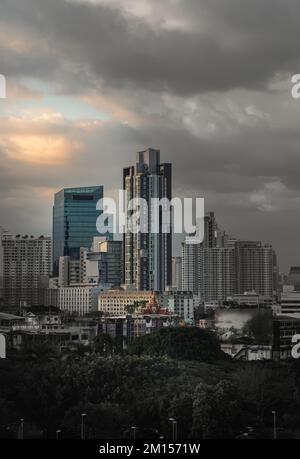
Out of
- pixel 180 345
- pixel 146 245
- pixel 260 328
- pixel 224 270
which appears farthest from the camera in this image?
pixel 224 270

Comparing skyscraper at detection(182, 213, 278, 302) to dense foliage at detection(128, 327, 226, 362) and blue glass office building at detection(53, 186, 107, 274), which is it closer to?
blue glass office building at detection(53, 186, 107, 274)

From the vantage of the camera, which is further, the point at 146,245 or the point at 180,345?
the point at 146,245

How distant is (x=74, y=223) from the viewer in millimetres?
18656

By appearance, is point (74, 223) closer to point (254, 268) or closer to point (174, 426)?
point (254, 268)

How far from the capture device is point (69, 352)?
9.25 meters

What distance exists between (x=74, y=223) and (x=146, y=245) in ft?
8.19

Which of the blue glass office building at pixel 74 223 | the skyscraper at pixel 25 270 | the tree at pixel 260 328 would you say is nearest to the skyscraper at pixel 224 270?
the blue glass office building at pixel 74 223

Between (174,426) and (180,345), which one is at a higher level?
(180,345)

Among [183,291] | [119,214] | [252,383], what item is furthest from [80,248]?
[252,383]

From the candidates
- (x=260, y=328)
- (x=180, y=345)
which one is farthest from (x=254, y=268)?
(x=180, y=345)

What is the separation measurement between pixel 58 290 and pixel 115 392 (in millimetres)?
10255

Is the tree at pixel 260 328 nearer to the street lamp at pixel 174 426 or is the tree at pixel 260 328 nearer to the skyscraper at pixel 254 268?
the skyscraper at pixel 254 268

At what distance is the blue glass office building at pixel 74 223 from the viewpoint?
16.5 meters

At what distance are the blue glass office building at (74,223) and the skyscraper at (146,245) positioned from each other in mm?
941
